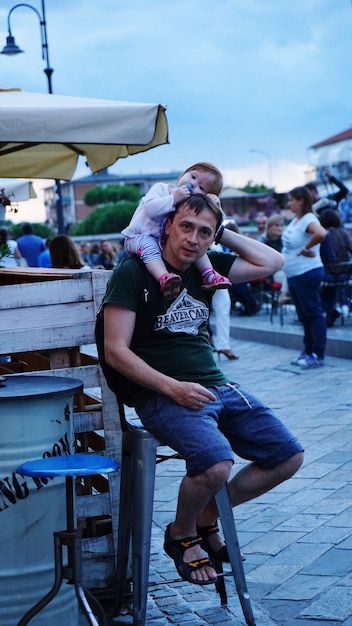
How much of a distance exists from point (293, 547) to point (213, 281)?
5.28 feet

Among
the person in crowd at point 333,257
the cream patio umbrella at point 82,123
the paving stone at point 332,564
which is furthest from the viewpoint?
the person in crowd at point 333,257

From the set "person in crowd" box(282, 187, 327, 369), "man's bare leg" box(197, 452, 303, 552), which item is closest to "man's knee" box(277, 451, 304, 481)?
"man's bare leg" box(197, 452, 303, 552)

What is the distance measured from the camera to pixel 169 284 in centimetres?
402

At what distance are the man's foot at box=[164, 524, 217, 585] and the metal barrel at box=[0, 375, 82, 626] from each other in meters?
0.48

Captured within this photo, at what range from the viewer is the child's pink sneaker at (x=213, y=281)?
13.6 ft

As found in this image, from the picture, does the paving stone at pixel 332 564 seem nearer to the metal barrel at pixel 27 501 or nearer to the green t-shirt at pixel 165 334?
the green t-shirt at pixel 165 334

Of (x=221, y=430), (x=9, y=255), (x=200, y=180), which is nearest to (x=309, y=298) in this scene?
(x=9, y=255)

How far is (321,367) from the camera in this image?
11.6 metres

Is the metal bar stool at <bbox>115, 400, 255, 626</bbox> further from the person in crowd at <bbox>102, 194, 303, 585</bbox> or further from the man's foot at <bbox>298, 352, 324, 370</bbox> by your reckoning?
the man's foot at <bbox>298, 352, 324, 370</bbox>

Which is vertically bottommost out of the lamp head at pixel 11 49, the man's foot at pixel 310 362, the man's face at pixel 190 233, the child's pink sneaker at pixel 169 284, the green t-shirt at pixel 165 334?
the man's foot at pixel 310 362

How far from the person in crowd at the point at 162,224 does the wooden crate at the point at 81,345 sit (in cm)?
27

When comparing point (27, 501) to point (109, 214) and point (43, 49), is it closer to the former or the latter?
point (43, 49)

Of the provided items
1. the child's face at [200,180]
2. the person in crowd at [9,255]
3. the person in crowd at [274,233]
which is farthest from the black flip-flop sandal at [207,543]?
the person in crowd at [274,233]

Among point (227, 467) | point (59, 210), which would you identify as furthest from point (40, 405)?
point (59, 210)
